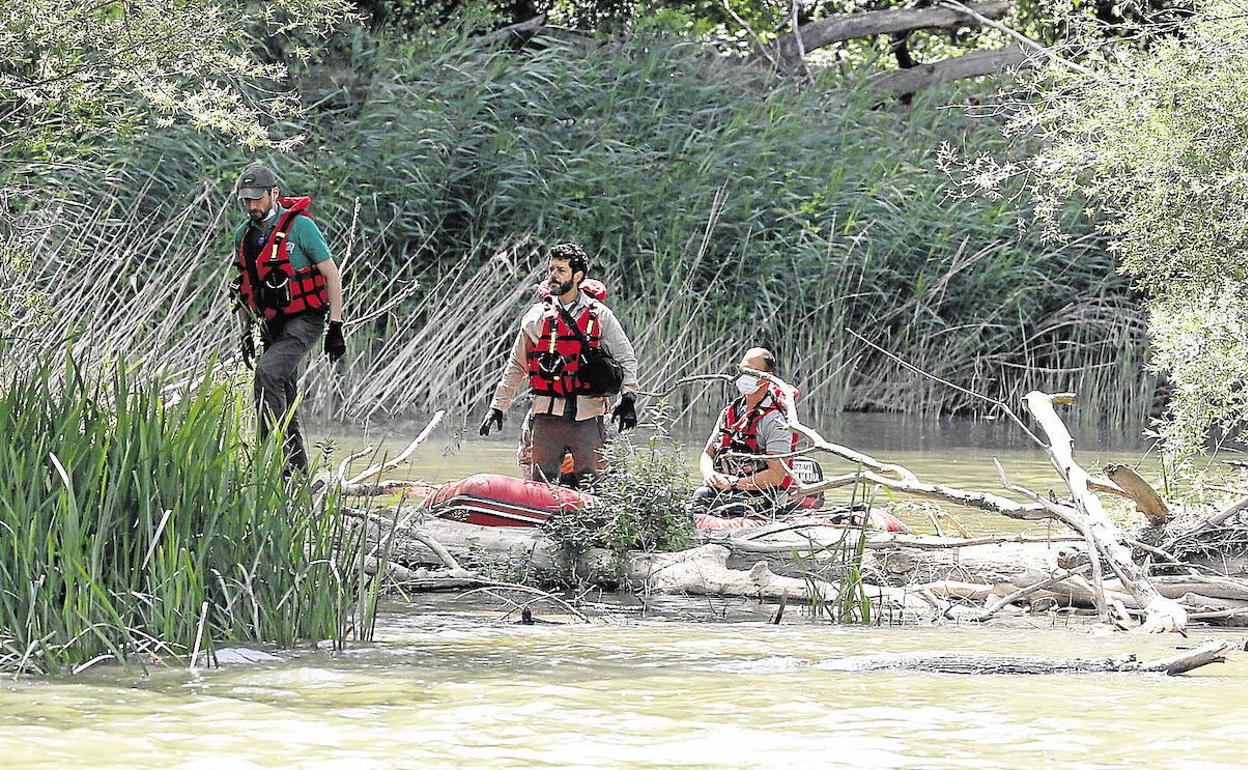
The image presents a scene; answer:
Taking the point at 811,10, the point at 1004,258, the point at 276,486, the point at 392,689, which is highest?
the point at 811,10

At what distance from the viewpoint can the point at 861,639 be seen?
620 centimetres

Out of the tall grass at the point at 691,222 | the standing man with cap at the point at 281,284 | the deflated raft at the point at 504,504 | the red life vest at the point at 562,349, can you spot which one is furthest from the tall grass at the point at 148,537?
the tall grass at the point at 691,222

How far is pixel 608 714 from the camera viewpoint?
4.65 m

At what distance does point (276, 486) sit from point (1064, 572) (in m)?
2.85

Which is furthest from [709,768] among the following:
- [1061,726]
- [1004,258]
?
[1004,258]

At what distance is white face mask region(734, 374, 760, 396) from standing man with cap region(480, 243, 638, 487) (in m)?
0.58

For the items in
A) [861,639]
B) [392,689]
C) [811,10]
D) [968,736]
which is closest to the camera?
[968,736]

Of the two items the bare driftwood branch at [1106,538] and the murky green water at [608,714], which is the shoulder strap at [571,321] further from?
the murky green water at [608,714]

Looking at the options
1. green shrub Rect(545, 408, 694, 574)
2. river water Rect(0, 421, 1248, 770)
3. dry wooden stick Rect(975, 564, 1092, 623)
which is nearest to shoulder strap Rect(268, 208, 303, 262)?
green shrub Rect(545, 408, 694, 574)

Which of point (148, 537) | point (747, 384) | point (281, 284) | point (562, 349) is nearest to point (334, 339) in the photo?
point (281, 284)

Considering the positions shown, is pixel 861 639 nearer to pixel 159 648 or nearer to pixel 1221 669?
pixel 1221 669

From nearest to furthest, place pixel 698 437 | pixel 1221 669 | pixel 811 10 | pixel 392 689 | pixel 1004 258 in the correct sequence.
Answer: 1. pixel 392 689
2. pixel 1221 669
3. pixel 698 437
4. pixel 1004 258
5. pixel 811 10

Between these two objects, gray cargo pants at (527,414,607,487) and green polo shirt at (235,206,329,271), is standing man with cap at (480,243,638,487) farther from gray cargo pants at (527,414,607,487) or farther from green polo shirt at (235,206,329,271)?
green polo shirt at (235,206,329,271)

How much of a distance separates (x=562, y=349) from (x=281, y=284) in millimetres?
1362
